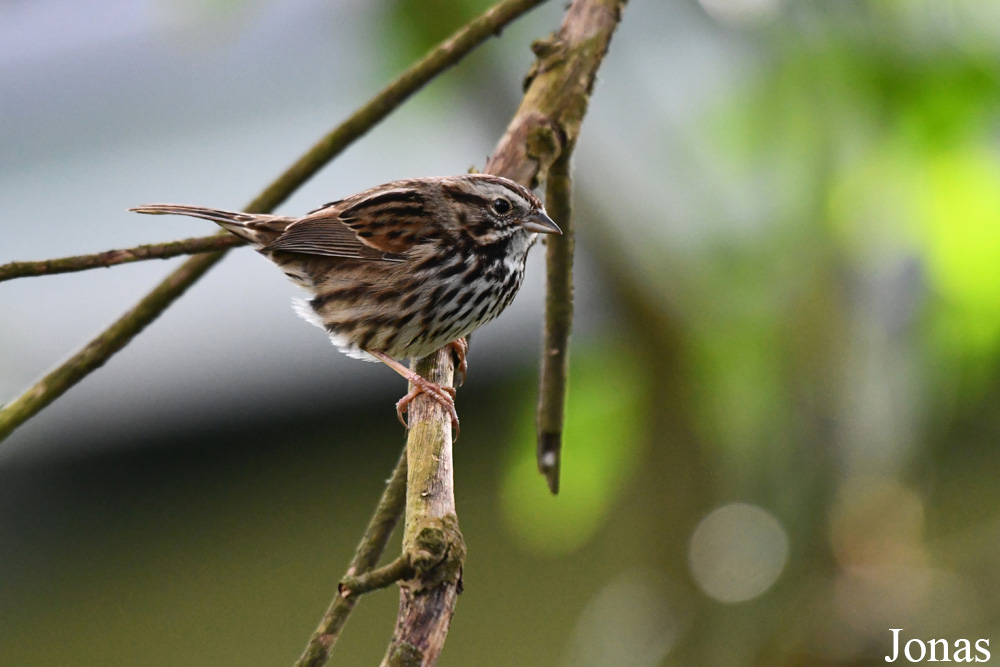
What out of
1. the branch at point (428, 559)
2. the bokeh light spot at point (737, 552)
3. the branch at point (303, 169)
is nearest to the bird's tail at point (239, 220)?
the branch at point (303, 169)

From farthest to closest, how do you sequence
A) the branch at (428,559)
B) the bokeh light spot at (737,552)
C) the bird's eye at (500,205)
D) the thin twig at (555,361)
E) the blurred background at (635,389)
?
the bokeh light spot at (737,552)
the blurred background at (635,389)
the bird's eye at (500,205)
the thin twig at (555,361)
the branch at (428,559)

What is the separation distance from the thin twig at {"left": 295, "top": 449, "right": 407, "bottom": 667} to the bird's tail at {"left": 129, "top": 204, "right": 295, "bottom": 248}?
4.07 ft

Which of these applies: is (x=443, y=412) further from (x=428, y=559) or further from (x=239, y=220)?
(x=239, y=220)

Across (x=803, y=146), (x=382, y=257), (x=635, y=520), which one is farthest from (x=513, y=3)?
(x=635, y=520)

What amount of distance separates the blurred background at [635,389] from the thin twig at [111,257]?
492mm

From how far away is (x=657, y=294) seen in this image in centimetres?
507

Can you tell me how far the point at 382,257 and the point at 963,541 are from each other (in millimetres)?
2672

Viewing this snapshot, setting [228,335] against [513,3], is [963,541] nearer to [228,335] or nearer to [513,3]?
[513,3]

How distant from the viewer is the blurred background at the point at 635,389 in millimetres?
4410

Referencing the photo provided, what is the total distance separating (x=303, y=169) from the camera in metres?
3.28

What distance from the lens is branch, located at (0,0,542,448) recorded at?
297 cm

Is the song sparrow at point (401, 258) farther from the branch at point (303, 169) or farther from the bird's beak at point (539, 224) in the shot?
the branch at point (303, 169)

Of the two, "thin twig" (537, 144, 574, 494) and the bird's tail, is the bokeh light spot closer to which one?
"thin twig" (537, 144, 574, 494)

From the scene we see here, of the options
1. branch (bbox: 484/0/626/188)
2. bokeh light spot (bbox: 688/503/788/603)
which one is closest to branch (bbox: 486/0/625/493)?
branch (bbox: 484/0/626/188)
